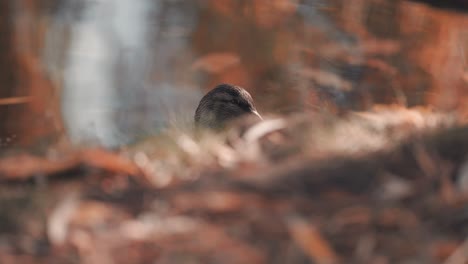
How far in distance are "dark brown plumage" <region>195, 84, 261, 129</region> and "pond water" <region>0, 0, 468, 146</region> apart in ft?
1.90

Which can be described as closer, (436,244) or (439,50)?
(436,244)

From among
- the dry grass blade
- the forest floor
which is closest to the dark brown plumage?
the forest floor

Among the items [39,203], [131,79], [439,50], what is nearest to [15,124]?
[131,79]

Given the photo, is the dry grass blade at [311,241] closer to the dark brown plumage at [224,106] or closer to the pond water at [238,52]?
the dark brown plumage at [224,106]

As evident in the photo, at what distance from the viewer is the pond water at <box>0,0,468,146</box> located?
805 centimetres

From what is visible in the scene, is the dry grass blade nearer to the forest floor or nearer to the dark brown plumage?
the forest floor

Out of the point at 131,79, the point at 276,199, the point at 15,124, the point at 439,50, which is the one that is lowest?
the point at 276,199

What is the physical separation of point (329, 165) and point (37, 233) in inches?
37.4

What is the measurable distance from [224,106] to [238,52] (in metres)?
2.96

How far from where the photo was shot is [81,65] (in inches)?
373

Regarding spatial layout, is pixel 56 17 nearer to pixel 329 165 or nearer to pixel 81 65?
pixel 81 65

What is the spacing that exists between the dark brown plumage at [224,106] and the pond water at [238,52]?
0.58m

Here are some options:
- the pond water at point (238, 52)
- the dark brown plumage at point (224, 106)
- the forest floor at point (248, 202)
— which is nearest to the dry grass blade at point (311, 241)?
the forest floor at point (248, 202)

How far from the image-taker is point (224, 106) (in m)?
6.65
